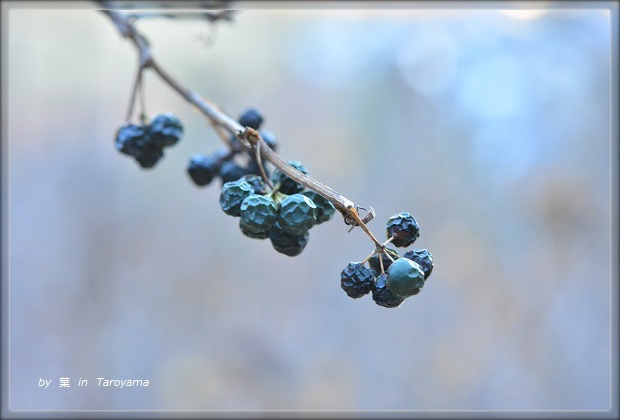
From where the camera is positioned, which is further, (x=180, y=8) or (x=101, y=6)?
(x=180, y=8)

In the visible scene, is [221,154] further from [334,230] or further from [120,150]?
[334,230]

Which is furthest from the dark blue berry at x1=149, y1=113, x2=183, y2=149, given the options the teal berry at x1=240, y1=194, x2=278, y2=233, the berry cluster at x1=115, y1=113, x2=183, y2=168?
the teal berry at x1=240, y1=194, x2=278, y2=233

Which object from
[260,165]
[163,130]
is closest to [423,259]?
[260,165]

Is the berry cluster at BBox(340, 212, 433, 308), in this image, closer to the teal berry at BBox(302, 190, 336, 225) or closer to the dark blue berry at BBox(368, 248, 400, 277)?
the dark blue berry at BBox(368, 248, 400, 277)

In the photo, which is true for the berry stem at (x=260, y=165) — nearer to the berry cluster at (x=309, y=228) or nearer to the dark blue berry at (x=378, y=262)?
the berry cluster at (x=309, y=228)

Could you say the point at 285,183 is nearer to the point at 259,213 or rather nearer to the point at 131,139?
the point at 259,213

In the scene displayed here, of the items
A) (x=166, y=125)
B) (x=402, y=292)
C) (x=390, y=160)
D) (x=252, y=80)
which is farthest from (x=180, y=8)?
(x=390, y=160)

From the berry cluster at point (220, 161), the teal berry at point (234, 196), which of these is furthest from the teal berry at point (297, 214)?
the berry cluster at point (220, 161)
